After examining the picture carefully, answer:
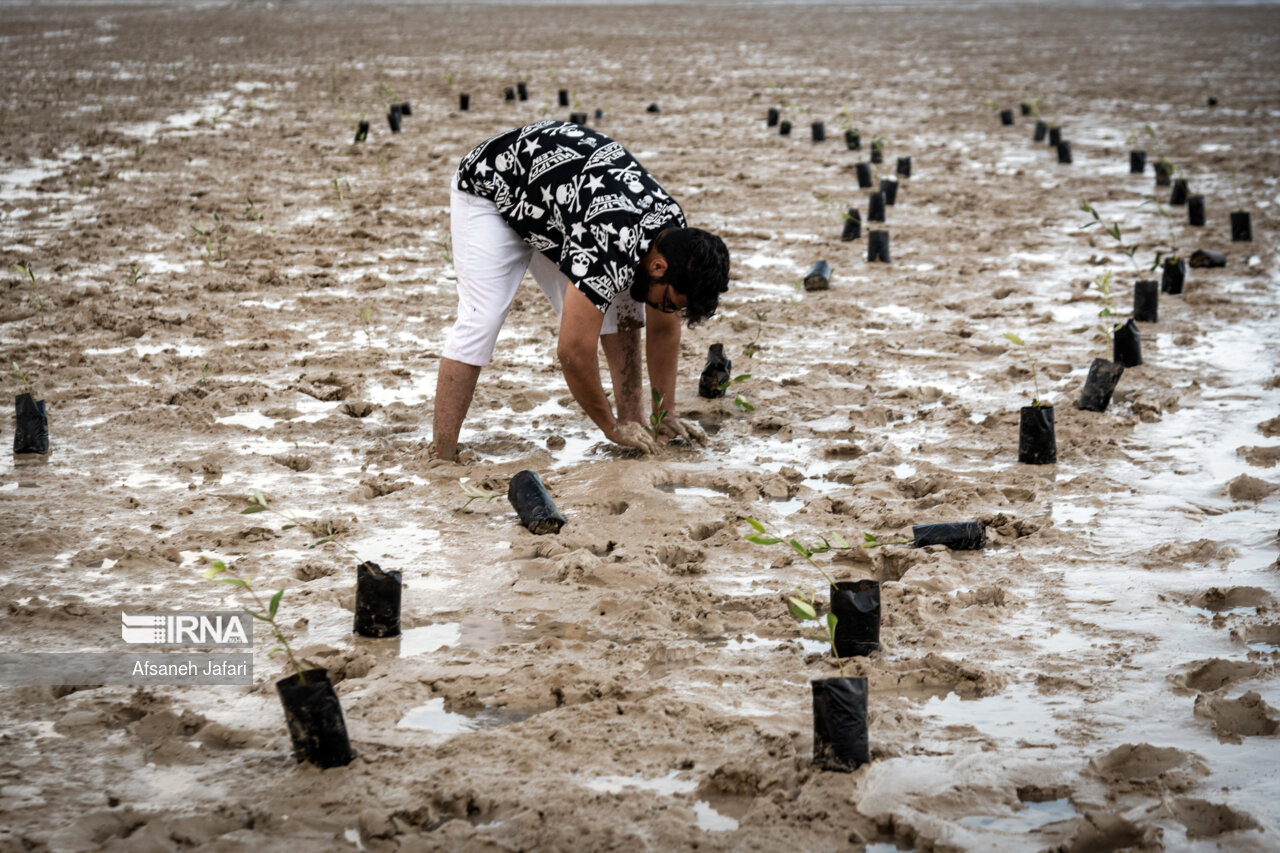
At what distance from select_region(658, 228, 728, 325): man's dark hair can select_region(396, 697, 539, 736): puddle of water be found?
1823 mm

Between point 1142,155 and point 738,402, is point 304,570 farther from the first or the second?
point 1142,155

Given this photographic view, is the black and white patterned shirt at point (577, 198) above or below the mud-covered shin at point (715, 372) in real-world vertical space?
above

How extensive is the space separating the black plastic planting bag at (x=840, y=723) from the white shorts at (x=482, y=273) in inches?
97.8

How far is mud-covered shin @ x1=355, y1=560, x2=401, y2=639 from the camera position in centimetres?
344

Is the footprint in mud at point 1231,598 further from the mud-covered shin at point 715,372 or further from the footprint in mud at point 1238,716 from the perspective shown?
the mud-covered shin at point 715,372

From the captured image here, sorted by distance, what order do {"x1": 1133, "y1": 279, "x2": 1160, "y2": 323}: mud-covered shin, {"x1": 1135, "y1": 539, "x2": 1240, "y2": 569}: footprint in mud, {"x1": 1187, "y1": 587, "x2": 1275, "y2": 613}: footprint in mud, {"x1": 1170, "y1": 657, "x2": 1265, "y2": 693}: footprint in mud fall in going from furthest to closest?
{"x1": 1133, "y1": 279, "x2": 1160, "y2": 323}: mud-covered shin, {"x1": 1135, "y1": 539, "x2": 1240, "y2": 569}: footprint in mud, {"x1": 1187, "y1": 587, "x2": 1275, "y2": 613}: footprint in mud, {"x1": 1170, "y1": 657, "x2": 1265, "y2": 693}: footprint in mud

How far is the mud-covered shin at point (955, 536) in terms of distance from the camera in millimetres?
4094

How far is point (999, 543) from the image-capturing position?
165 inches

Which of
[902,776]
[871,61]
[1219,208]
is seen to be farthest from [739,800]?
[871,61]

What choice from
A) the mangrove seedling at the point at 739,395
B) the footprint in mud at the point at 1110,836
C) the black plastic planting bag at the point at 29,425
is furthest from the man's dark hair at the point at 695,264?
the black plastic planting bag at the point at 29,425

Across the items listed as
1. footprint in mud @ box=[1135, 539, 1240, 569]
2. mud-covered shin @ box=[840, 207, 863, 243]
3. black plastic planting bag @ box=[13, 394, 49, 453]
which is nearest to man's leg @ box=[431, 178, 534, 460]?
black plastic planting bag @ box=[13, 394, 49, 453]

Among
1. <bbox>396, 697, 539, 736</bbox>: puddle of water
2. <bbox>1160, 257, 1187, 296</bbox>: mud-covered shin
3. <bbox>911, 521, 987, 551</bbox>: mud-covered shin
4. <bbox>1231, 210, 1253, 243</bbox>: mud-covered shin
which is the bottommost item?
<bbox>396, 697, 539, 736</bbox>: puddle of water

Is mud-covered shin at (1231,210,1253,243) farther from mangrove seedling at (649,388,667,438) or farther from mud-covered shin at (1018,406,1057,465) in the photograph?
mangrove seedling at (649,388,667,438)

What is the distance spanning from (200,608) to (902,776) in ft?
7.06
